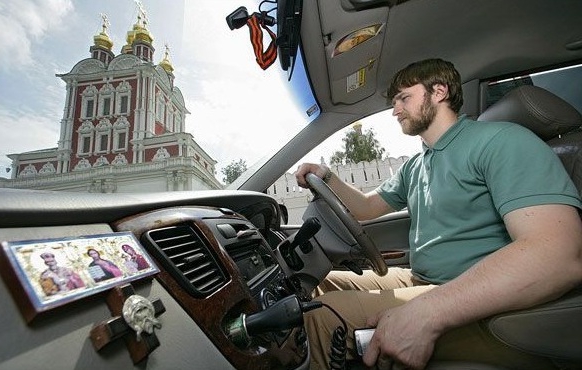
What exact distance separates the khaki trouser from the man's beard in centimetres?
65

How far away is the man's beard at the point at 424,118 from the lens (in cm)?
135

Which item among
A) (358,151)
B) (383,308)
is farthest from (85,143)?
(383,308)

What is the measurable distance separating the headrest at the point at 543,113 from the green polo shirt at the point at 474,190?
0.29 m

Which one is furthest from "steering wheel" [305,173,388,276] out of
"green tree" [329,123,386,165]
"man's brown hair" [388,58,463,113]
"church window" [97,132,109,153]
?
"church window" [97,132,109,153]

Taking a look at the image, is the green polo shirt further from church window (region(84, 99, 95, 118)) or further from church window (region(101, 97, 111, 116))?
church window (region(84, 99, 95, 118))

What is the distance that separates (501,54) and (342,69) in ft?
3.48

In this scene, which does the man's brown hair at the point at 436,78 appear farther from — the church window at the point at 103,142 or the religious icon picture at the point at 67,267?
the church window at the point at 103,142

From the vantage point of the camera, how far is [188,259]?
1.94 ft

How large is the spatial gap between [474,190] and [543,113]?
0.58m

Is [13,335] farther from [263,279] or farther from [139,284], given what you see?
[263,279]

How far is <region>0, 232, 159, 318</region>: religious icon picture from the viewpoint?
32 cm


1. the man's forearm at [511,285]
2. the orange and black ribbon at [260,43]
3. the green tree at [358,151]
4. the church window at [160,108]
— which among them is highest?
the church window at [160,108]

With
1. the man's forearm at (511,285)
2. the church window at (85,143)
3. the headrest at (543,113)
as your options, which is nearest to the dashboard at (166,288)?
the man's forearm at (511,285)

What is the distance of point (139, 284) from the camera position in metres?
0.45
